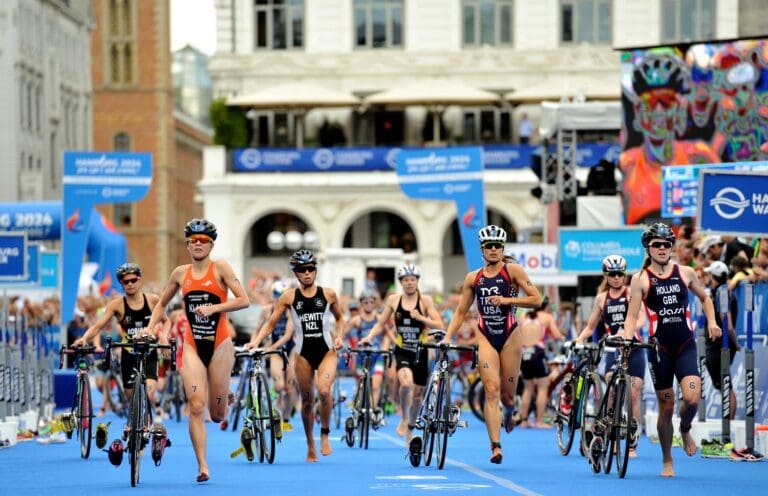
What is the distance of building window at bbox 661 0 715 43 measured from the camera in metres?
70.2

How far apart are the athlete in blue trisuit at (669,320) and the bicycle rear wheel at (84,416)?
609cm

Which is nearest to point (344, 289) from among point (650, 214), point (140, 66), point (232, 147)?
point (232, 147)

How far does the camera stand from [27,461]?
791 inches

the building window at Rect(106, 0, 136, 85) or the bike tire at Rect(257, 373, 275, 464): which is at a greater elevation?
the building window at Rect(106, 0, 136, 85)

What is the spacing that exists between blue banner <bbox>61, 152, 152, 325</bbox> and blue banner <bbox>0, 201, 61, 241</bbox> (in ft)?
49.3

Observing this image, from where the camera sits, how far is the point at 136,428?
1608 centimetres

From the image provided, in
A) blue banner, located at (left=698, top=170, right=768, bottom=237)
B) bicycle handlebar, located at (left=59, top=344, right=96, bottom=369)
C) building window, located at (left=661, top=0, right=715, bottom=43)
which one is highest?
building window, located at (left=661, top=0, right=715, bottom=43)

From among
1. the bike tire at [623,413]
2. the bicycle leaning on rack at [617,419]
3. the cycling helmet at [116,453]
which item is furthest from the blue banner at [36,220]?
the bike tire at [623,413]

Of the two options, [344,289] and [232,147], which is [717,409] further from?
[232,147]

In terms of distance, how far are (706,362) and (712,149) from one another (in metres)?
13.2

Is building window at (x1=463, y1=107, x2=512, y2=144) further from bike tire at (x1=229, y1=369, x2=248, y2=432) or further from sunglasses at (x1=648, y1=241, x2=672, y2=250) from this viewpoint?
sunglasses at (x1=648, y1=241, x2=672, y2=250)

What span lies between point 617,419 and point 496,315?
5.61 feet

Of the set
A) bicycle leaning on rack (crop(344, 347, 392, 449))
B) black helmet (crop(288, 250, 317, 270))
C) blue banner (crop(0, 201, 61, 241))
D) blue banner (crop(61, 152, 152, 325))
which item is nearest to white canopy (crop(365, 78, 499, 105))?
blue banner (crop(0, 201, 61, 241))

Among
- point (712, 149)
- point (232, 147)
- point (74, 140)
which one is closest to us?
point (712, 149)
